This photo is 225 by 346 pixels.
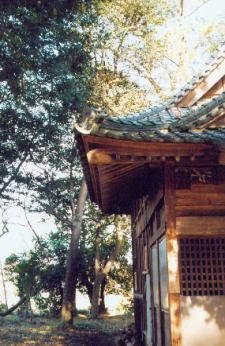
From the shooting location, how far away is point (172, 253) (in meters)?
6.15

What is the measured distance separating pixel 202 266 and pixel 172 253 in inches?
24.7

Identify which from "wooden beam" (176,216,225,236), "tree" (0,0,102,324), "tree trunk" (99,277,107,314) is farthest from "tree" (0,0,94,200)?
"tree trunk" (99,277,107,314)

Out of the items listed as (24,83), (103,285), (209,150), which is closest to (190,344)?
(209,150)

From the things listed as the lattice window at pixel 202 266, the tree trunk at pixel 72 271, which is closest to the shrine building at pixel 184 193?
the lattice window at pixel 202 266

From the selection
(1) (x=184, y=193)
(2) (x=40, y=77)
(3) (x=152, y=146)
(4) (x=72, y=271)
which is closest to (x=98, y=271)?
(4) (x=72, y=271)

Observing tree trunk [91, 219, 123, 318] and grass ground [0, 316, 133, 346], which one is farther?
tree trunk [91, 219, 123, 318]

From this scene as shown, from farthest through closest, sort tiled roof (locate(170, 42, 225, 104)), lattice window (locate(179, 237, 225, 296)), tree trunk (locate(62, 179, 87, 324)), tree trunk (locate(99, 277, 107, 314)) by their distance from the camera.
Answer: tree trunk (locate(99, 277, 107, 314))
tree trunk (locate(62, 179, 87, 324))
tiled roof (locate(170, 42, 225, 104))
lattice window (locate(179, 237, 225, 296))

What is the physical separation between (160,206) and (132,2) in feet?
51.7

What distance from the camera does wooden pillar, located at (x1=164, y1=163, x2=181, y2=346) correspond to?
5.93 meters

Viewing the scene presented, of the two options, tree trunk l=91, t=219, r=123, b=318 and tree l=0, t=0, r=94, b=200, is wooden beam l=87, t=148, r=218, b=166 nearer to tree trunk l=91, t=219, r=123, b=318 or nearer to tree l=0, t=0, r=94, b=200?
tree l=0, t=0, r=94, b=200

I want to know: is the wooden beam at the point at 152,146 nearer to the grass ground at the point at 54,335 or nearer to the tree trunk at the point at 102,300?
the grass ground at the point at 54,335

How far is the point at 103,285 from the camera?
2978 cm

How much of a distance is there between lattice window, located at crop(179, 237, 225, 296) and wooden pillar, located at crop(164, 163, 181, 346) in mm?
333

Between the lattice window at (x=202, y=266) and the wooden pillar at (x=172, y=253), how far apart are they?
0.33 m
